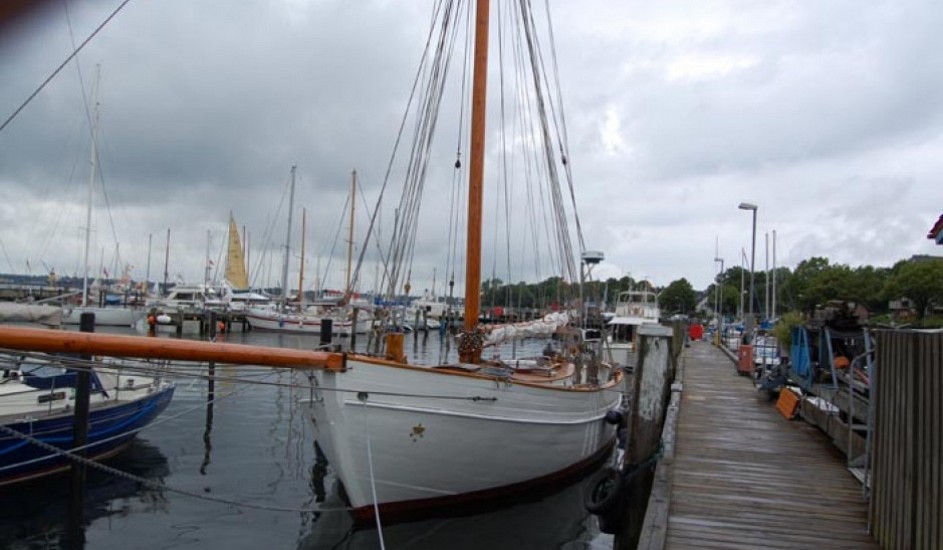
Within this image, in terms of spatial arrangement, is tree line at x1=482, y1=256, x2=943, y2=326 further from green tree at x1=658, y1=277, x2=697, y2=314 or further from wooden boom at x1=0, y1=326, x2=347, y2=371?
wooden boom at x1=0, y1=326, x2=347, y2=371

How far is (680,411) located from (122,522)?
34.8 feet

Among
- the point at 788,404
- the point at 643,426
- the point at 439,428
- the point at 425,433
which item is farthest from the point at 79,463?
the point at 788,404

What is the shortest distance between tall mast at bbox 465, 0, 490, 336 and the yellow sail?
6330 centimetres

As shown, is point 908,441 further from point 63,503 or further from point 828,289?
point 828,289

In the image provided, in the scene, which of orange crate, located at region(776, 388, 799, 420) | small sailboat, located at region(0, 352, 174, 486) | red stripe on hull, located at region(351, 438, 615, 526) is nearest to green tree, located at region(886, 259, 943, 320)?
orange crate, located at region(776, 388, 799, 420)

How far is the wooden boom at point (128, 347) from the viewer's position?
216 inches

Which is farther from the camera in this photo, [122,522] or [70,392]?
[70,392]

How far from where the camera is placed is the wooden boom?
5492 millimetres

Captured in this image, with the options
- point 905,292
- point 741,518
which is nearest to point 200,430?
point 741,518

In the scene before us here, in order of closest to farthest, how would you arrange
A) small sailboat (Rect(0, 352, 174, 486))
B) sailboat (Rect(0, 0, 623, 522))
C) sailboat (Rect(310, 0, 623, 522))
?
sailboat (Rect(0, 0, 623, 522)) → sailboat (Rect(310, 0, 623, 522)) → small sailboat (Rect(0, 352, 174, 486))

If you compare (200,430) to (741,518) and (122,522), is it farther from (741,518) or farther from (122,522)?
(741,518)

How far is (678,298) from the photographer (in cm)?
10938

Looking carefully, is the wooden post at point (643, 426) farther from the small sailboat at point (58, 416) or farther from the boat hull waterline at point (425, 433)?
the small sailboat at point (58, 416)

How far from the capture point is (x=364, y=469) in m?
8.94
